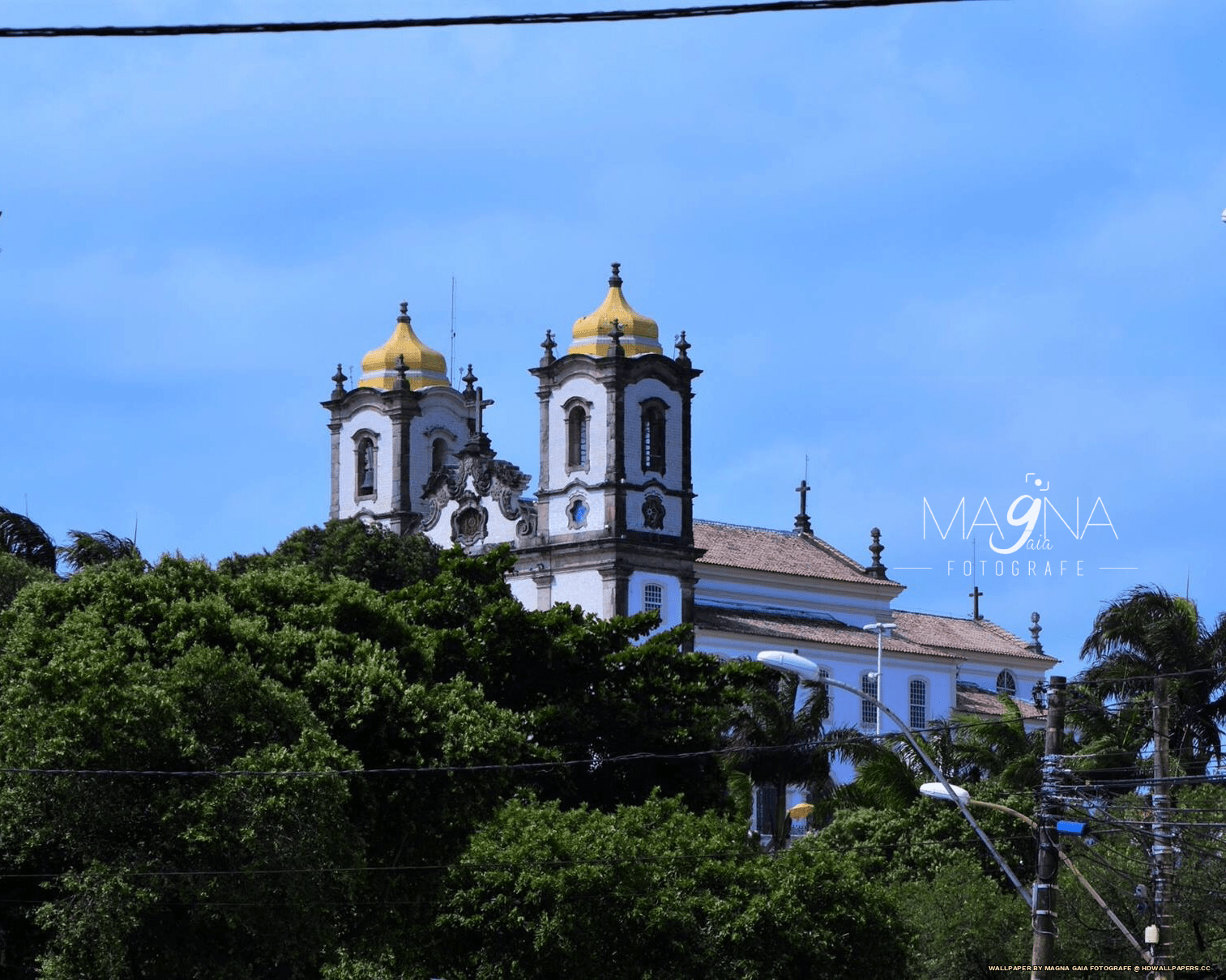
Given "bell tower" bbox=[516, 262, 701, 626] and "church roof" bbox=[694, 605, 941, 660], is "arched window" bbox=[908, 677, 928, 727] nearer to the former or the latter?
"church roof" bbox=[694, 605, 941, 660]

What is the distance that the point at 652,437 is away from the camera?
278 ft

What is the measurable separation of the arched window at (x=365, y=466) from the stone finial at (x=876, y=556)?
20.2 m

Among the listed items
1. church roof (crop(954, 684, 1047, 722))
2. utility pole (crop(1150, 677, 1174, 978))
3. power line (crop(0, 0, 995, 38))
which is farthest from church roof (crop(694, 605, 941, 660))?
power line (crop(0, 0, 995, 38))

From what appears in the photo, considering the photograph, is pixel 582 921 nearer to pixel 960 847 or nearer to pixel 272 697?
pixel 272 697

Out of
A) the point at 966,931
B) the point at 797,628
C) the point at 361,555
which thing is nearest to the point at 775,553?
the point at 797,628

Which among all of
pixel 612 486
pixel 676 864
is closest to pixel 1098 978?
pixel 676 864

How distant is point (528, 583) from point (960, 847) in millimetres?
37489

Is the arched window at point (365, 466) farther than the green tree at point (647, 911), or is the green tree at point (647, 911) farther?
the arched window at point (365, 466)

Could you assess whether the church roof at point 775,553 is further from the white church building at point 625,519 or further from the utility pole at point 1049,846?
the utility pole at point 1049,846

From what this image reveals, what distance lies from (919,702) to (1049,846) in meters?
69.0

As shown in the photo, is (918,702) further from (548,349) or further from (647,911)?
(647,911)

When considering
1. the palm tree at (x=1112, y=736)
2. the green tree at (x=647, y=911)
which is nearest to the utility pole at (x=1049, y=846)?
the green tree at (x=647, y=911)

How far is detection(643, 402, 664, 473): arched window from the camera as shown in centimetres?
8450

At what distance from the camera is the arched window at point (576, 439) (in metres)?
84.6
